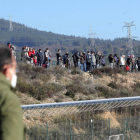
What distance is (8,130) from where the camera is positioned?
169cm

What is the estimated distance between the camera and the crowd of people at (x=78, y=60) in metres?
21.7

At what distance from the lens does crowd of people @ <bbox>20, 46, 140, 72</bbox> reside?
21.7 metres

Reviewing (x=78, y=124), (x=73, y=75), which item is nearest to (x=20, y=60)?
(x=73, y=75)

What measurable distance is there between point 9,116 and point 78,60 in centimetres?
2334

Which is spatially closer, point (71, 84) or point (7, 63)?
point (7, 63)

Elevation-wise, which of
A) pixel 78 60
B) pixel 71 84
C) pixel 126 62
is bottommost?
pixel 71 84

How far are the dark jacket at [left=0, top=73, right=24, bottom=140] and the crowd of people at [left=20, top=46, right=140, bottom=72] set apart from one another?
18.7 meters

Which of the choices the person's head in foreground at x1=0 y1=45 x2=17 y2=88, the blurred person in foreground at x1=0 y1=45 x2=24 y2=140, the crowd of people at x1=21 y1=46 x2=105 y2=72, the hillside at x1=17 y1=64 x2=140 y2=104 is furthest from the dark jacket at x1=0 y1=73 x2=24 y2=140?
the crowd of people at x1=21 y1=46 x2=105 y2=72

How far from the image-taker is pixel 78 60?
25.0 metres

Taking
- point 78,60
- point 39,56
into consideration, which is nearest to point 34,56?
point 39,56

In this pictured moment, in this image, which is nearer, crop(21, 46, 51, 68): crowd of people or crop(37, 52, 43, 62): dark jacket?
crop(21, 46, 51, 68): crowd of people

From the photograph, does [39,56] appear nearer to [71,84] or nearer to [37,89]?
[37,89]

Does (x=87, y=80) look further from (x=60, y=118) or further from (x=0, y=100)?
(x=0, y=100)

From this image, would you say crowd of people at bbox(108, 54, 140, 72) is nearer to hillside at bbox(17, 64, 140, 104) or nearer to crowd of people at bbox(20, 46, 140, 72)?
crowd of people at bbox(20, 46, 140, 72)
